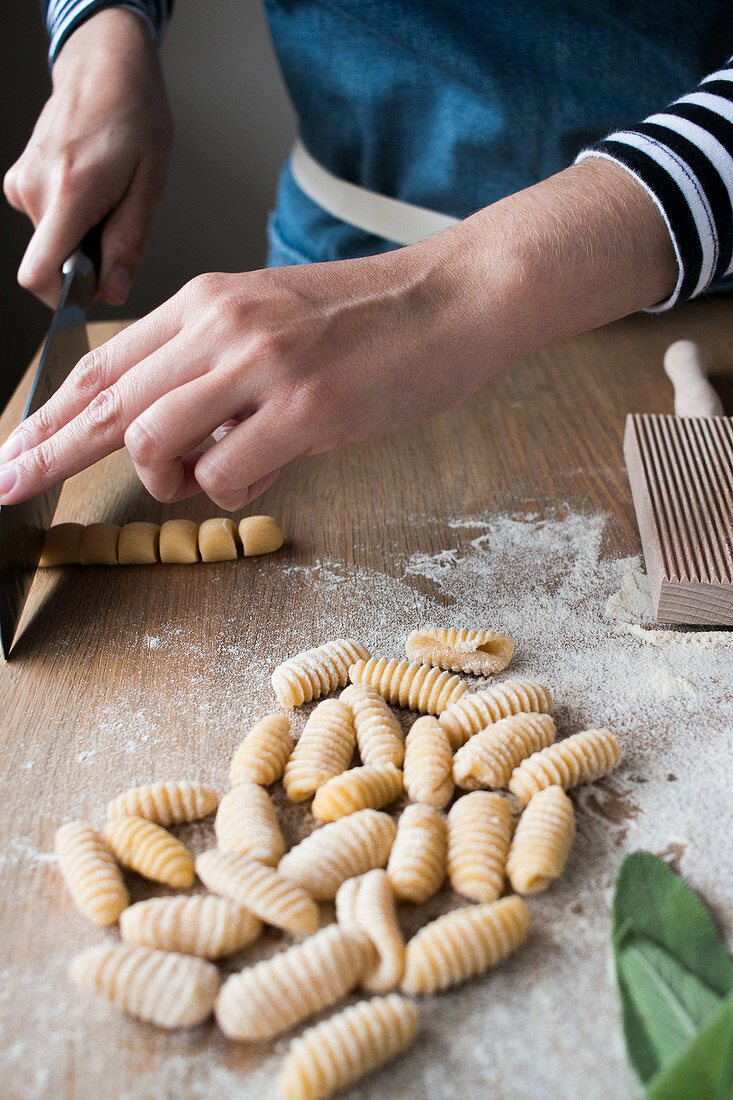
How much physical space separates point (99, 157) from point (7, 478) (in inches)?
25.9

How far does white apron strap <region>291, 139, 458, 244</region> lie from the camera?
1669 millimetres

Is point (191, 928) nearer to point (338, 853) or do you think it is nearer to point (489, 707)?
point (338, 853)

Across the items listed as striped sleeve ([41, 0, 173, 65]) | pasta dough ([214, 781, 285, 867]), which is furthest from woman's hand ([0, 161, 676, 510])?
striped sleeve ([41, 0, 173, 65])

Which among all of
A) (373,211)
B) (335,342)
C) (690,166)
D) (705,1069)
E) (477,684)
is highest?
(690,166)

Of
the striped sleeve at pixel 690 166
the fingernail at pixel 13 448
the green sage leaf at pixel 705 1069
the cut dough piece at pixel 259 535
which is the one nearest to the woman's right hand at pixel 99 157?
the fingernail at pixel 13 448

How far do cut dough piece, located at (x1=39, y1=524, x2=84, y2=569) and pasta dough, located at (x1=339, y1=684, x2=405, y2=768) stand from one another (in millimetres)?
454

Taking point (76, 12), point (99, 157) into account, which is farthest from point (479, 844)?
point (76, 12)

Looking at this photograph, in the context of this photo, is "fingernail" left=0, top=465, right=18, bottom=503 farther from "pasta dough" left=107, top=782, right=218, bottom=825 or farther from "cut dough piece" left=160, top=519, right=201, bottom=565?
"pasta dough" left=107, top=782, right=218, bottom=825

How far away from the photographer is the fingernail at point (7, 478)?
3.35 ft

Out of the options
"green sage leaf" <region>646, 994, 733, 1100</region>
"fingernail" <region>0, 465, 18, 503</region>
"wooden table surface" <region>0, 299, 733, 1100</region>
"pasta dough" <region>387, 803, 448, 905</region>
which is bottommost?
"wooden table surface" <region>0, 299, 733, 1100</region>

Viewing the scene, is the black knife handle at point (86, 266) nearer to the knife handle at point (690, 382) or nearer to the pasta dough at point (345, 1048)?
the knife handle at point (690, 382)

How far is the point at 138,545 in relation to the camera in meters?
1.17

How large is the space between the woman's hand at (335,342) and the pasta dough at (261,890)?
41 centimetres

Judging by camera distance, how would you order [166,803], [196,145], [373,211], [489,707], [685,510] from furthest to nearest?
[196,145] → [373,211] → [685,510] → [489,707] → [166,803]
